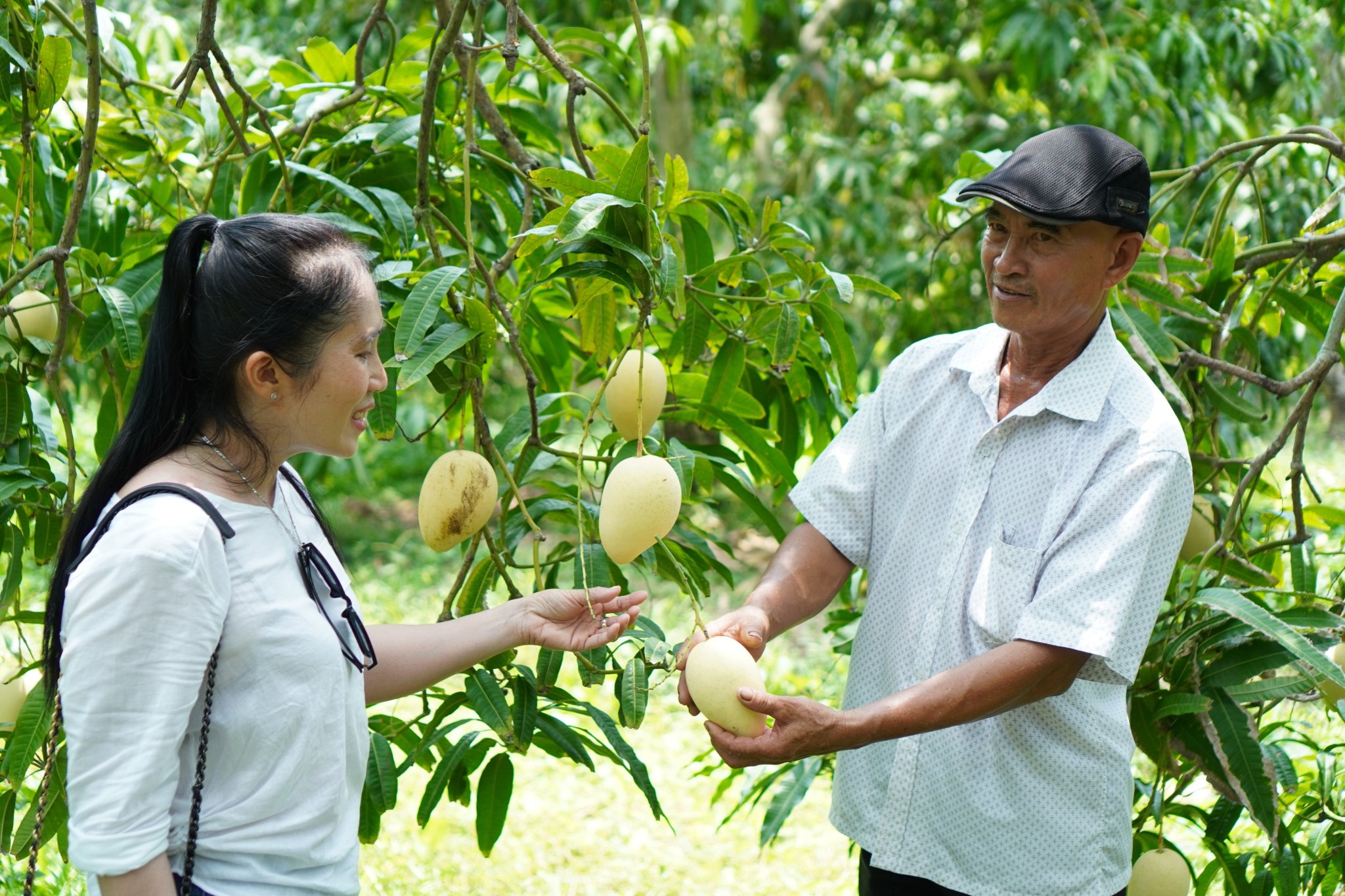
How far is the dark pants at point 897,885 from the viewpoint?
141 cm

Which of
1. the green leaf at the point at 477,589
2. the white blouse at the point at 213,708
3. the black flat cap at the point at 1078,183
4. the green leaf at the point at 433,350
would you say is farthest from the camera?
the green leaf at the point at 477,589

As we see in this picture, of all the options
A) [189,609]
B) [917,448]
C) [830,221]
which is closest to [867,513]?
[917,448]

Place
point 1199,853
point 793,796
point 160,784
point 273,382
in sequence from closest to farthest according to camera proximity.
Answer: point 160,784
point 273,382
point 793,796
point 1199,853

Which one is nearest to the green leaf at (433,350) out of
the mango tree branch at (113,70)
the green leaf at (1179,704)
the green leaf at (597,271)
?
the green leaf at (597,271)

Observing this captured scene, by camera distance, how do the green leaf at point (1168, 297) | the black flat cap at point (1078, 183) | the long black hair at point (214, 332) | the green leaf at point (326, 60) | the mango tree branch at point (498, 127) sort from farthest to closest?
the green leaf at point (326, 60), the green leaf at point (1168, 297), the mango tree branch at point (498, 127), the black flat cap at point (1078, 183), the long black hair at point (214, 332)

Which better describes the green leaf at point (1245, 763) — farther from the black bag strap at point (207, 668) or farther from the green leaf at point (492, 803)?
the black bag strap at point (207, 668)

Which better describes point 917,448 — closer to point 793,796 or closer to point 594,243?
point 594,243

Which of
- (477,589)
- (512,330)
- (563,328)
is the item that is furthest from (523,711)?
(563,328)

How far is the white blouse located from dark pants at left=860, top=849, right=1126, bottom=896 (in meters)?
0.62

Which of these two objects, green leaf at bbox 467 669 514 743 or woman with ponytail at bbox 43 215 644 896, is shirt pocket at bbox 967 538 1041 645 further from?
woman with ponytail at bbox 43 215 644 896

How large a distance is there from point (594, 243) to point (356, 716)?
1.67 ft

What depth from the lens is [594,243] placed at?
48.9 inches

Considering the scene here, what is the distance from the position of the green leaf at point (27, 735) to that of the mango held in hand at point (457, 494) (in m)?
0.50

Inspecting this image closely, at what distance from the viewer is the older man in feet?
4.07
